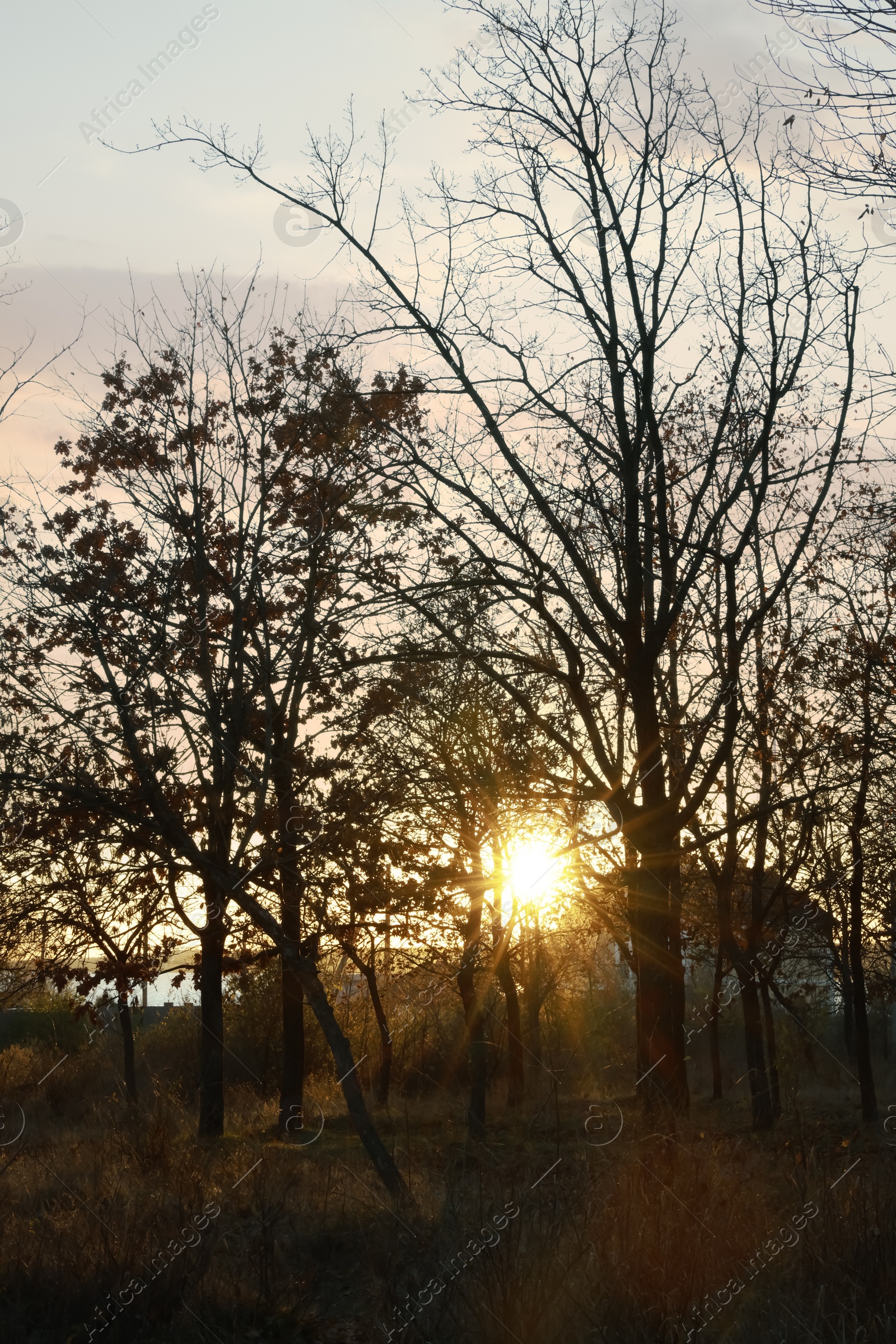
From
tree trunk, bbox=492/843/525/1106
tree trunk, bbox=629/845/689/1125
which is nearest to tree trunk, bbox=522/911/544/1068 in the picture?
tree trunk, bbox=492/843/525/1106

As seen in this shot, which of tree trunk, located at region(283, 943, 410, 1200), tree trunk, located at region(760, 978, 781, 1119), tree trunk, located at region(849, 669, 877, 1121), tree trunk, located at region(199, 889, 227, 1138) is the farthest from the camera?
tree trunk, located at region(760, 978, 781, 1119)

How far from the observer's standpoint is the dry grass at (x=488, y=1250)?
548 centimetres

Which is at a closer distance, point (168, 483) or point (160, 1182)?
point (160, 1182)

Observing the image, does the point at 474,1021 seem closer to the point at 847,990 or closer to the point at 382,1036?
the point at 382,1036

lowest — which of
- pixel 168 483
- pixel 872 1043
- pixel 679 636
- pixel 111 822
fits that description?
pixel 872 1043

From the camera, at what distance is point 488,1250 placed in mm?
5762

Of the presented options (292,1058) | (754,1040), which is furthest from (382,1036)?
(754,1040)

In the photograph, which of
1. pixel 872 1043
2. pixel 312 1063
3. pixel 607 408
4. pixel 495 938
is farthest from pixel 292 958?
pixel 872 1043

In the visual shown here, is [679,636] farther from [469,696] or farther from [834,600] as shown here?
[469,696]

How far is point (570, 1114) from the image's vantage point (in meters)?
20.8

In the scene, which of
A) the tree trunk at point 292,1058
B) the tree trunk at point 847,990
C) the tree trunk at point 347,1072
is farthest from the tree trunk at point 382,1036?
the tree trunk at point 347,1072

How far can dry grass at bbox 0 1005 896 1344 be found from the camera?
5477mm

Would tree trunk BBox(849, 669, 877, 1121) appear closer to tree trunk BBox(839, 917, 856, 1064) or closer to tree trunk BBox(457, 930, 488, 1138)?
tree trunk BBox(839, 917, 856, 1064)

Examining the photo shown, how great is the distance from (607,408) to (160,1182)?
25.8ft
